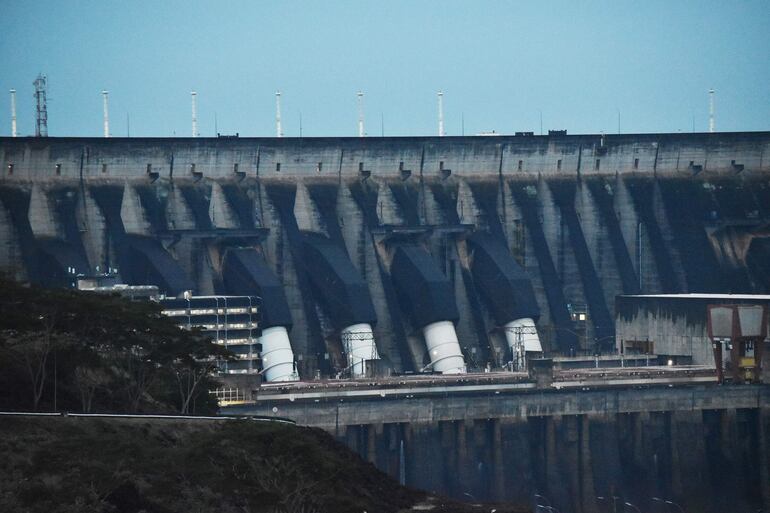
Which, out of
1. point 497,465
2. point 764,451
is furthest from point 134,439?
point 764,451

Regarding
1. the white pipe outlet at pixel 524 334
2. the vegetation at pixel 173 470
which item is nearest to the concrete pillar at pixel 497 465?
the white pipe outlet at pixel 524 334

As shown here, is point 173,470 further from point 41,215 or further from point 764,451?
point 41,215

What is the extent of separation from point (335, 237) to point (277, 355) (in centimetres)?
1613

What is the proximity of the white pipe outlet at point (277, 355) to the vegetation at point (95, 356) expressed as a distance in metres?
31.6

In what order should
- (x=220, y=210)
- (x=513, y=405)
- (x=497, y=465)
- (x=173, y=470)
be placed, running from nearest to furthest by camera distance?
1. (x=173, y=470)
2. (x=497, y=465)
3. (x=513, y=405)
4. (x=220, y=210)

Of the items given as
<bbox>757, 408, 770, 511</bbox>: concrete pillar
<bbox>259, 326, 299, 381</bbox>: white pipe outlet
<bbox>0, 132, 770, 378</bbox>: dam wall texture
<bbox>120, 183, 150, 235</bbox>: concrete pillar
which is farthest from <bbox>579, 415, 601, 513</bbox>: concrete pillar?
<bbox>120, 183, 150, 235</bbox>: concrete pillar

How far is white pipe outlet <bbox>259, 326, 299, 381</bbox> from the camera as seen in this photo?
173 meters

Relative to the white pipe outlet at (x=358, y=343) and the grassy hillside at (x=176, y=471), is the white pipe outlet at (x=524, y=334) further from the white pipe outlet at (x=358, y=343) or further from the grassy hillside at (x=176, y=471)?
the grassy hillside at (x=176, y=471)

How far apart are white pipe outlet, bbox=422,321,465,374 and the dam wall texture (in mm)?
426

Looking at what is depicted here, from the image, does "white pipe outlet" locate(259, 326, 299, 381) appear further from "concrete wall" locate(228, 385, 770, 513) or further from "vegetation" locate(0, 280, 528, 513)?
"vegetation" locate(0, 280, 528, 513)

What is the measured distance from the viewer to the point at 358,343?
582 feet

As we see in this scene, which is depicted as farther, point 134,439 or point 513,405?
point 513,405

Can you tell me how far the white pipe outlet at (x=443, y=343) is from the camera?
180 m

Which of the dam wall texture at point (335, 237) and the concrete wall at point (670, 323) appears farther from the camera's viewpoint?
the concrete wall at point (670, 323)
